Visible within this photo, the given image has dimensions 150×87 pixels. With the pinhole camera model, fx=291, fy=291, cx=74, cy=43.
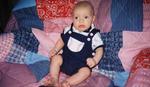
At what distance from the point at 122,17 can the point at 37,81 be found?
0.60 meters

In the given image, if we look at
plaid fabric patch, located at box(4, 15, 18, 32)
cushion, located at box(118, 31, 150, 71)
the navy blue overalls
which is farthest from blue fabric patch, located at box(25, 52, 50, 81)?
cushion, located at box(118, 31, 150, 71)

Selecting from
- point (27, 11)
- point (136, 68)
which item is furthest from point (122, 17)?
point (27, 11)

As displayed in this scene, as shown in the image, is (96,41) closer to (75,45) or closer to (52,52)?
(75,45)

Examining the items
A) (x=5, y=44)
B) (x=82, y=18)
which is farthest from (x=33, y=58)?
(x=82, y=18)

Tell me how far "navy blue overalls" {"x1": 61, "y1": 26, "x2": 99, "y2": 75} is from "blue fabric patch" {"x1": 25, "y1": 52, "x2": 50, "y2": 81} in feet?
0.37

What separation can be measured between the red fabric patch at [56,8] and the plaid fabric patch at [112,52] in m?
0.30

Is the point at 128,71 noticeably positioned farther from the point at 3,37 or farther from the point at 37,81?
the point at 3,37

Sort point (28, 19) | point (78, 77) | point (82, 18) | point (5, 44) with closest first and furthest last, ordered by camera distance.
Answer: point (78, 77) < point (82, 18) < point (5, 44) < point (28, 19)

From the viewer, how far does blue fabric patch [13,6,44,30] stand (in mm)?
1800

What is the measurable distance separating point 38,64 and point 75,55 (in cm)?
23

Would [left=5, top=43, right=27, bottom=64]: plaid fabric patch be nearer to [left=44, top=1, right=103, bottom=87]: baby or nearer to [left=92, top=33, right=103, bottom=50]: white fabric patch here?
[left=44, top=1, right=103, bottom=87]: baby

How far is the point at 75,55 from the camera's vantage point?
63.1 inches

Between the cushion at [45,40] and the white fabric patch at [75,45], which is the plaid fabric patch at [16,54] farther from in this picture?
the white fabric patch at [75,45]

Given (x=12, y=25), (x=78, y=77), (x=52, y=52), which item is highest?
(x=12, y=25)
